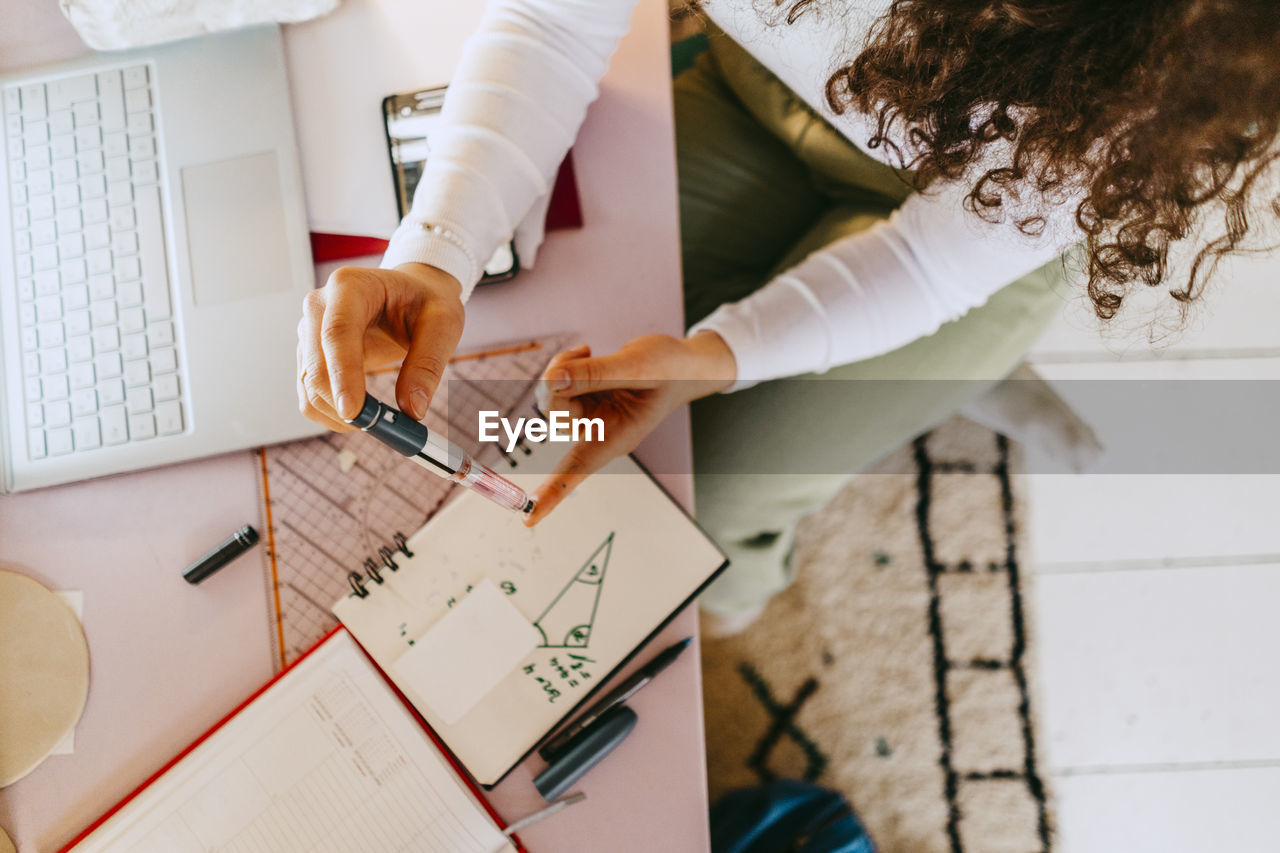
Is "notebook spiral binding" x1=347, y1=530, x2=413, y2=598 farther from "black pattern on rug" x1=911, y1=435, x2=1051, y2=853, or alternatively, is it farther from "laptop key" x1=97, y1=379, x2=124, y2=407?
"black pattern on rug" x1=911, y1=435, x2=1051, y2=853

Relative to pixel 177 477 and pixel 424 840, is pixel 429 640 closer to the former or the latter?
pixel 424 840

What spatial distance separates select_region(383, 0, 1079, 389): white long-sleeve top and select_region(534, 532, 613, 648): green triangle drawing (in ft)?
0.74

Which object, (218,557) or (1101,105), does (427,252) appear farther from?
(1101,105)

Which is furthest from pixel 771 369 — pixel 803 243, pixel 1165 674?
pixel 1165 674

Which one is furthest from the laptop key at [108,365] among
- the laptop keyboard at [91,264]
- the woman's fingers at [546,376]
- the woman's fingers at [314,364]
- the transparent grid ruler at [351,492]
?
the woman's fingers at [546,376]

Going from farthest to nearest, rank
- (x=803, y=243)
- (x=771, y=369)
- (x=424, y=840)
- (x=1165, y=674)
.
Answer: (x=1165, y=674), (x=803, y=243), (x=771, y=369), (x=424, y=840)

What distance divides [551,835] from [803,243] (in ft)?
2.02

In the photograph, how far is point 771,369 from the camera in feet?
2.31

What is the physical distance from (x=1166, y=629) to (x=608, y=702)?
3.34ft

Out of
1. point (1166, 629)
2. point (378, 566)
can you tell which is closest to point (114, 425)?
point (378, 566)

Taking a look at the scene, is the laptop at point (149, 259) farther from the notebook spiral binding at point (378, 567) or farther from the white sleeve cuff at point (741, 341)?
the white sleeve cuff at point (741, 341)

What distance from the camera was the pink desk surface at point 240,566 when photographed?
0.61m

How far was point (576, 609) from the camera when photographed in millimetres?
620

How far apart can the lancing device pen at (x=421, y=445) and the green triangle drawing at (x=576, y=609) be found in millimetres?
109
